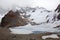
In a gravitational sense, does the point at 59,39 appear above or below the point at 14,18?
below

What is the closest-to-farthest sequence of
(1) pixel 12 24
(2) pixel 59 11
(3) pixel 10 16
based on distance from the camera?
(1) pixel 12 24 < (3) pixel 10 16 < (2) pixel 59 11

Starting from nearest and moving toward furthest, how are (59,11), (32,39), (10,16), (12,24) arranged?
(32,39) < (12,24) < (10,16) < (59,11)

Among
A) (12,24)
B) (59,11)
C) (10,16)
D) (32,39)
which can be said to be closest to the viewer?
(32,39)

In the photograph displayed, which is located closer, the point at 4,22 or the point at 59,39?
the point at 59,39

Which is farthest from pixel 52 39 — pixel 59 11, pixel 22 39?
pixel 59 11

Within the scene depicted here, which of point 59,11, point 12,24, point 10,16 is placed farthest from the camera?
point 59,11

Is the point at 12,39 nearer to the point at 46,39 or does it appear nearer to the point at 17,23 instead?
the point at 46,39

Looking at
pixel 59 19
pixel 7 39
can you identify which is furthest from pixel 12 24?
pixel 7 39

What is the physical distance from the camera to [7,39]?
21.6m

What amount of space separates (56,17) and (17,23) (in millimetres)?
12760

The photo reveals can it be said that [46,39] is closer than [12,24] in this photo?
Yes

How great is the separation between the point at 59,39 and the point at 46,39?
5.91 feet

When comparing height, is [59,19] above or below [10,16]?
below

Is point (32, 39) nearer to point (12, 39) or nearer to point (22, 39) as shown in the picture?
point (22, 39)
